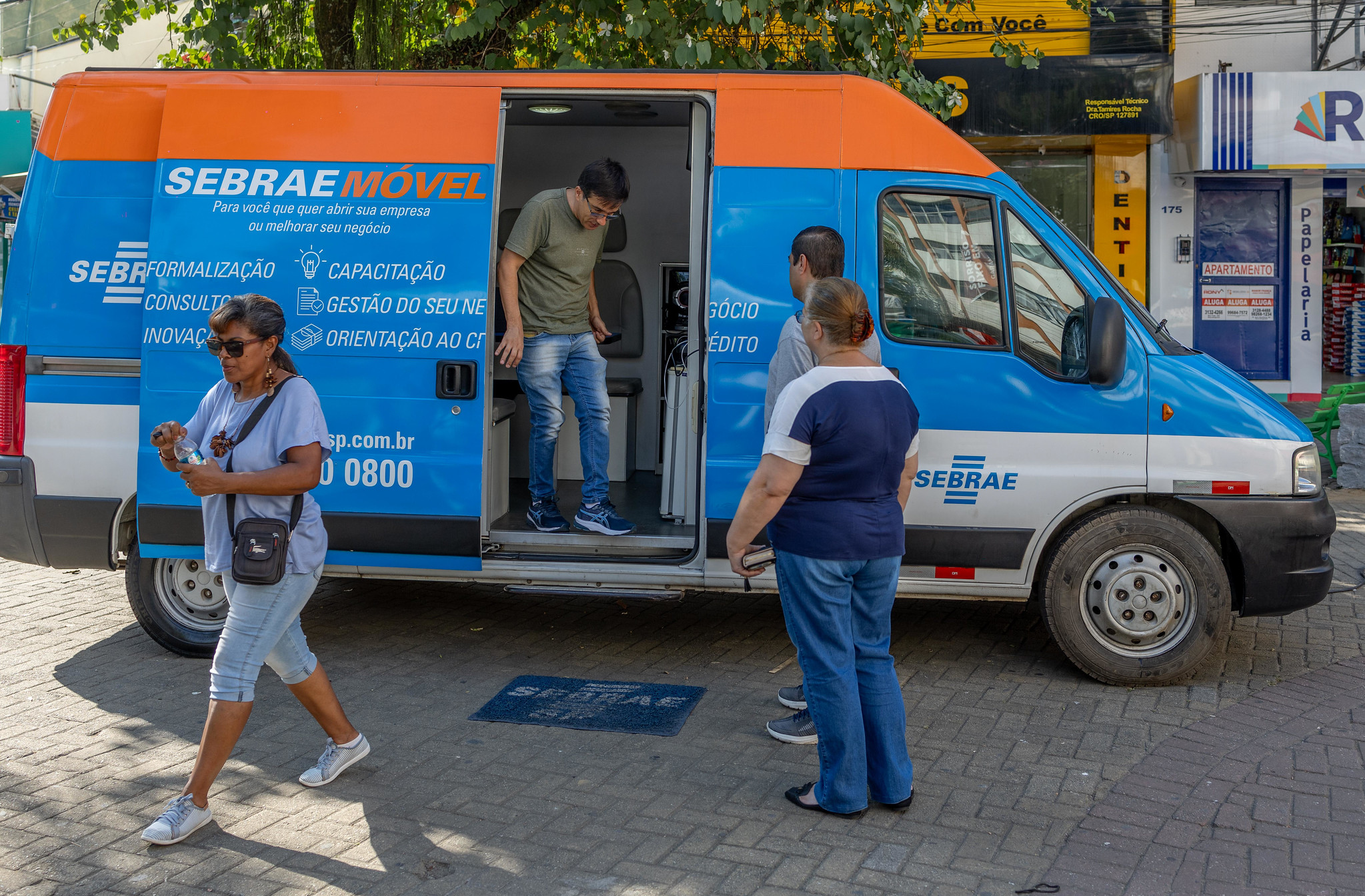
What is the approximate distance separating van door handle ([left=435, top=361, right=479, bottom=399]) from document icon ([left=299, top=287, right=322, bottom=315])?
62 centimetres

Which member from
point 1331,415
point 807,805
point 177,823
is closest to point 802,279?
point 807,805

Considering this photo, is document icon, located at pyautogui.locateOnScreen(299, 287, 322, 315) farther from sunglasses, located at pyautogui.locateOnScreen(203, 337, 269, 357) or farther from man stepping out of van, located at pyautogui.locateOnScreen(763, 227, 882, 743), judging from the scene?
man stepping out of van, located at pyautogui.locateOnScreen(763, 227, 882, 743)

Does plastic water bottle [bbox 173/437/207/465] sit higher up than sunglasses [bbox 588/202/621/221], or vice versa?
sunglasses [bbox 588/202/621/221]

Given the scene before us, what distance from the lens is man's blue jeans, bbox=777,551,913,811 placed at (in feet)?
13.2

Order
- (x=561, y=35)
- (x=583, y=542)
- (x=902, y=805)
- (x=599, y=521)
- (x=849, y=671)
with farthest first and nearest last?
1. (x=561, y=35)
2. (x=599, y=521)
3. (x=583, y=542)
4. (x=902, y=805)
5. (x=849, y=671)

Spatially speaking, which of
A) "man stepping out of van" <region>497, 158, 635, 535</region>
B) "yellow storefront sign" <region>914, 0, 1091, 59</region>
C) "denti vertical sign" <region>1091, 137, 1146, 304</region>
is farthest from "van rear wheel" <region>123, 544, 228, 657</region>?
"denti vertical sign" <region>1091, 137, 1146, 304</region>

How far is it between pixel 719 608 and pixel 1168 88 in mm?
9599

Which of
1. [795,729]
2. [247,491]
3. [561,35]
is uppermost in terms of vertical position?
[561,35]

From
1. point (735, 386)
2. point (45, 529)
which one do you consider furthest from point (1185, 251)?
point (45, 529)

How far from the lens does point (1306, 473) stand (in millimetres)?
5445

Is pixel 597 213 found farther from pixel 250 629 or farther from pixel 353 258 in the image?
pixel 250 629

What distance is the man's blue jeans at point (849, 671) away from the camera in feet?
13.2

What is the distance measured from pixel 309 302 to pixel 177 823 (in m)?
2.53

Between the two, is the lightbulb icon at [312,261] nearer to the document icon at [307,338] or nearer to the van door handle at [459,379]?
the document icon at [307,338]
